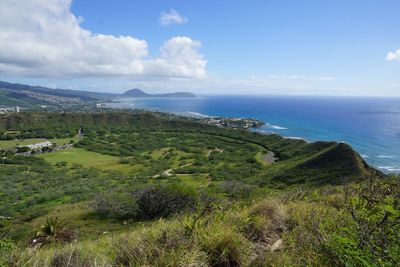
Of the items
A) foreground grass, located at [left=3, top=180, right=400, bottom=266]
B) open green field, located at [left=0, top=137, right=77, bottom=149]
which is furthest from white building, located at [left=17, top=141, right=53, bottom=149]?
foreground grass, located at [left=3, top=180, right=400, bottom=266]

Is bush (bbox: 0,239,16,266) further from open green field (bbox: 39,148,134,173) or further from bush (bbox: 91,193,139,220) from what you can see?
open green field (bbox: 39,148,134,173)

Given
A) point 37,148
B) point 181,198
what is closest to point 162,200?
point 181,198

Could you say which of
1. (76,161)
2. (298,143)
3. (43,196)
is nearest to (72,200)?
(43,196)

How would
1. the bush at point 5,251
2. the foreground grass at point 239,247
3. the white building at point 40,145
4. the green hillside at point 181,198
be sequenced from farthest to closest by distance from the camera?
the white building at point 40,145 < the green hillside at point 181,198 < the bush at point 5,251 < the foreground grass at point 239,247

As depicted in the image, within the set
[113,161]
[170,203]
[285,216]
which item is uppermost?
[285,216]

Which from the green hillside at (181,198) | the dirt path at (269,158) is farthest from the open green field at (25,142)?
the dirt path at (269,158)

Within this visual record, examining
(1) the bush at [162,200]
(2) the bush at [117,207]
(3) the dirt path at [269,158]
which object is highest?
(1) the bush at [162,200]

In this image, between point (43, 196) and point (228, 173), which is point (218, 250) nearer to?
point (43, 196)

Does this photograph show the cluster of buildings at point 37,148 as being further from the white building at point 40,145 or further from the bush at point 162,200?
the bush at point 162,200
